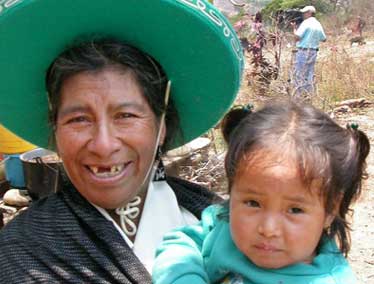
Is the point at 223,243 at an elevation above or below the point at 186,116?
below

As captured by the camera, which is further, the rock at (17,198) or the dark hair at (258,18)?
the dark hair at (258,18)

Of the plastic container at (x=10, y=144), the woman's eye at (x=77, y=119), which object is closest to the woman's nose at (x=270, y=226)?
the woman's eye at (x=77, y=119)

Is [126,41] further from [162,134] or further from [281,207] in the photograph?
[281,207]

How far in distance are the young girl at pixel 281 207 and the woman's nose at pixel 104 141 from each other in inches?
12.0

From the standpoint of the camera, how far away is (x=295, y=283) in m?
1.60

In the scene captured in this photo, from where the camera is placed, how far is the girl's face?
1.56 m

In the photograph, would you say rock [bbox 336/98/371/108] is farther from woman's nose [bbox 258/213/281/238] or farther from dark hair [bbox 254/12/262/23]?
woman's nose [bbox 258/213/281/238]

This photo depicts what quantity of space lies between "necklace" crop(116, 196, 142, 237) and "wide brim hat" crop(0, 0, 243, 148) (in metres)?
0.40

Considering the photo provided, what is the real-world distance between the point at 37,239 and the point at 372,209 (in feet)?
15.5

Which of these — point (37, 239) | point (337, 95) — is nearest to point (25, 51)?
point (37, 239)

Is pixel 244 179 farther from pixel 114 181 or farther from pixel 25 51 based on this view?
pixel 25 51

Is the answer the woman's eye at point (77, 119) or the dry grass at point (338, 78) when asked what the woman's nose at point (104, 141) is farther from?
the dry grass at point (338, 78)

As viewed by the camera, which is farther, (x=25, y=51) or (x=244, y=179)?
(x=25, y=51)

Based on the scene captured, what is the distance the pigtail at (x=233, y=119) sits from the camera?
186 cm
